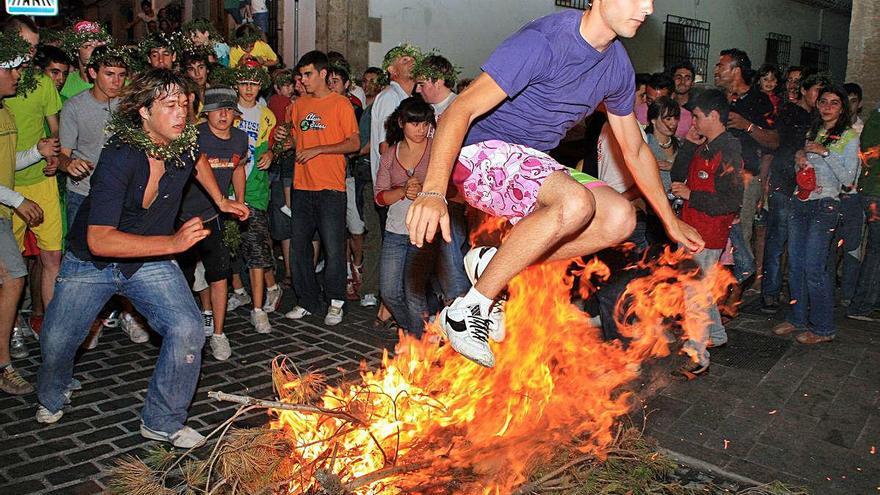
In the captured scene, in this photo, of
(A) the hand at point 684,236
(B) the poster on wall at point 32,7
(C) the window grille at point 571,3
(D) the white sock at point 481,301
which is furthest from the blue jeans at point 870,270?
(B) the poster on wall at point 32,7

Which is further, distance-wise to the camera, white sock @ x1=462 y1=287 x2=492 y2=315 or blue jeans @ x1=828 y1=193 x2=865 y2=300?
blue jeans @ x1=828 y1=193 x2=865 y2=300

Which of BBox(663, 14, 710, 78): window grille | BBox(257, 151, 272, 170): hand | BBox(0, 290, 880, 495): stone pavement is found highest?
BBox(663, 14, 710, 78): window grille

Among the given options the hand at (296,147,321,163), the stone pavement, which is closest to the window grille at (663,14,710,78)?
the stone pavement

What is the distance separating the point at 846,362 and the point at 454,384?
168 inches

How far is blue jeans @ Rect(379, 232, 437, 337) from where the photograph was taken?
6.73m

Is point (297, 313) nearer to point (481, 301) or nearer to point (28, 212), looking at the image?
point (28, 212)

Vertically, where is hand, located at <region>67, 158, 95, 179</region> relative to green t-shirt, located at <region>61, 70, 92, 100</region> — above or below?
below

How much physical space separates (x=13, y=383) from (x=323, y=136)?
3.69 meters

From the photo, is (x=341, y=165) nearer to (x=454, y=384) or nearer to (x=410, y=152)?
(x=410, y=152)

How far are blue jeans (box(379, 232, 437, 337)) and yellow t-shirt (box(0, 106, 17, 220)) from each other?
10.1 ft

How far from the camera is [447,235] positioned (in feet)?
11.1

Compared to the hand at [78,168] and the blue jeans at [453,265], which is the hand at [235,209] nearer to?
the hand at [78,168]

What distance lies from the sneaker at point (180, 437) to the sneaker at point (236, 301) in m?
3.44

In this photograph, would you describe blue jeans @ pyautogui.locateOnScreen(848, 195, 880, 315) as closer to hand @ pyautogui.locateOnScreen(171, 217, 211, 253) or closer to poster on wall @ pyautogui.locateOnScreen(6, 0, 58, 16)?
hand @ pyautogui.locateOnScreen(171, 217, 211, 253)
